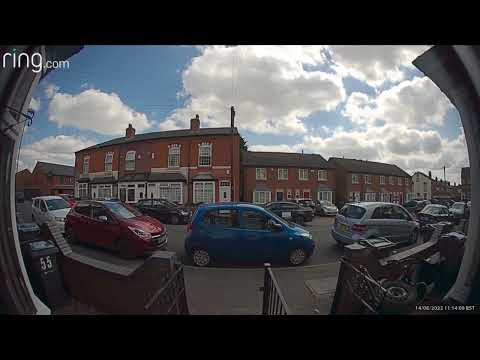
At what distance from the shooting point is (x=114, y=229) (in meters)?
1.33

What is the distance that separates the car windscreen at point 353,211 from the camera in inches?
59.4

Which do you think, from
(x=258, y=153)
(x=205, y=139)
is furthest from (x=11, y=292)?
(x=258, y=153)

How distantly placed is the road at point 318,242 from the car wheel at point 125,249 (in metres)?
0.17

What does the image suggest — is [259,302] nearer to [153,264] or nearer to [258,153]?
[153,264]

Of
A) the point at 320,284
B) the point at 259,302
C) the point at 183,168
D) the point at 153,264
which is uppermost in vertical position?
the point at 183,168

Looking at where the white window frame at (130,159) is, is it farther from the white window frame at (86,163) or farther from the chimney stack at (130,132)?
the white window frame at (86,163)

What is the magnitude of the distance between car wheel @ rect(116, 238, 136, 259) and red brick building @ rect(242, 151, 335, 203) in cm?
96

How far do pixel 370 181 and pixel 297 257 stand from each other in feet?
3.01

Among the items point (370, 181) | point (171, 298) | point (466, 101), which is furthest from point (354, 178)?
point (171, 298)

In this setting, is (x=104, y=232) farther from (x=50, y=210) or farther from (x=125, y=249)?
(x=50, y=210)

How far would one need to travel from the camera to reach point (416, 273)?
1453mm

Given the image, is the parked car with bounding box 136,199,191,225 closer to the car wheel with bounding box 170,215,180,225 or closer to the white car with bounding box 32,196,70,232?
the car wheel with bounding box 170,215,180,225

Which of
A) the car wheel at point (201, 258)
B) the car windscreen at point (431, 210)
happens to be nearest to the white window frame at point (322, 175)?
the car windscreen at point (431, 210)
